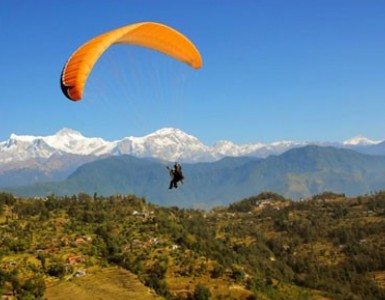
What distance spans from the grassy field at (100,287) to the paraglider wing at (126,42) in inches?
2354

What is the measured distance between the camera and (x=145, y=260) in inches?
4358

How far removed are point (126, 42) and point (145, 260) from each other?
85110mm

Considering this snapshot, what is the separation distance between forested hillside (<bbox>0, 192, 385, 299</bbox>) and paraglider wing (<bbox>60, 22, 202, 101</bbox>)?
2305 inches

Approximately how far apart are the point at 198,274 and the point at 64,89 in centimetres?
8603

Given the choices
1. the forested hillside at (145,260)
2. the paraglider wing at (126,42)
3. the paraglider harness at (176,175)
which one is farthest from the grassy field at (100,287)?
the paraglider wing at (126,42)

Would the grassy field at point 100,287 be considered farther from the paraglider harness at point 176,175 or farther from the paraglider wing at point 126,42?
the paraglider wing at point 126,42

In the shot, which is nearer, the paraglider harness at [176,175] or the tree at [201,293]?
the paraglider harness at [176,175]

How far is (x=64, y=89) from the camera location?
25141 mm

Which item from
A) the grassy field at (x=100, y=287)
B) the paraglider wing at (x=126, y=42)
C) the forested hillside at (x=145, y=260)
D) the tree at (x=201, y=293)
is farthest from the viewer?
the forested hillside at (x=145, y=260)

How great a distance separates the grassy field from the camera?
3406 inches

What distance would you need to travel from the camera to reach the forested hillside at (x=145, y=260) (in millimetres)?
93250

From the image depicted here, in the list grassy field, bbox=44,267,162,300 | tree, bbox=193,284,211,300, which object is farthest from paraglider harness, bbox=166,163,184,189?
tree, bbox=193,284,211,300

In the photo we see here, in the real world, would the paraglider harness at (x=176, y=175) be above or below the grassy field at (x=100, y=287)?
above

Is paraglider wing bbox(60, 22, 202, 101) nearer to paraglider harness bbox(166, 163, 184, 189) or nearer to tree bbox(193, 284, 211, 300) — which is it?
paraglider harness bbox(166, 163, 184, 189)
